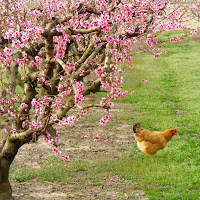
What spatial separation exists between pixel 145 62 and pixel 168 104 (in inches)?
499

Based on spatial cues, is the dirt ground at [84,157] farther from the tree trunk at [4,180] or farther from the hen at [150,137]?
the hen at [150,137]

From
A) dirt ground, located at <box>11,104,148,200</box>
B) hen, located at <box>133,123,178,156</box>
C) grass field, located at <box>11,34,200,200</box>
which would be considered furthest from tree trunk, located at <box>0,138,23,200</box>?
hen, located at <box>133,123,178,156</box>

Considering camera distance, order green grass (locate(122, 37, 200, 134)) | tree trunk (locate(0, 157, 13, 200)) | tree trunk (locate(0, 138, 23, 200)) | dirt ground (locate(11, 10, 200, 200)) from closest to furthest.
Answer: tree trunk (locate(0, 138, 23, 200)) → tree trunk (locate(0, 157, 13, 200)) → dirt ground (locate(11, 10, 200, 200)) → green grass (locate(122, 37, 200, 134))

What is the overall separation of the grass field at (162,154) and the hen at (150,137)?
23.0 inches

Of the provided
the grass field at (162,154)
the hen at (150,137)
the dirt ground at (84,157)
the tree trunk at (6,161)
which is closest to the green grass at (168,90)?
the grass field at (162,154)

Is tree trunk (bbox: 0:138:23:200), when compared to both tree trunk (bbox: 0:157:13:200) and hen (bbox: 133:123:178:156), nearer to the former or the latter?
tree trunk (bbox: 0:157:13:200)

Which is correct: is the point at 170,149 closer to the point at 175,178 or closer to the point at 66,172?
the point at 175,178

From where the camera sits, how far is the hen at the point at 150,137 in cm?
953

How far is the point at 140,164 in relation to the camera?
32.9ft

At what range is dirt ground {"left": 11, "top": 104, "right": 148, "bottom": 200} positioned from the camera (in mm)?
8305

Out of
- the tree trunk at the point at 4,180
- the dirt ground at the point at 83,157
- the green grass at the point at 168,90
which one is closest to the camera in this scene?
the tree trunk at the point at 4,180

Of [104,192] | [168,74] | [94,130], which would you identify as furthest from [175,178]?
[168,74]

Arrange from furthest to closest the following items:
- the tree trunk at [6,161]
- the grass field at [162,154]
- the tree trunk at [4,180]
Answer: the grass field at [162,154] → the tree trunk at [4,180] → the tree trunk at [6,161]

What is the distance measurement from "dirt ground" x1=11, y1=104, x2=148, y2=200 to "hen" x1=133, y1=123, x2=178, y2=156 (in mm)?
1150
